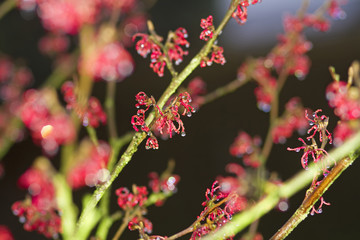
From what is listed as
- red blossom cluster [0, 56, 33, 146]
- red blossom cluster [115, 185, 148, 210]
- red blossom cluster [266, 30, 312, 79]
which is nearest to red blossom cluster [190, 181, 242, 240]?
red blossom cluster [115, 185, 148, 210]

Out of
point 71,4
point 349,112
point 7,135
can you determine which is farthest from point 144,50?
point 7,135

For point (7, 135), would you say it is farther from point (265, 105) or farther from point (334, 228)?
point (334, 228)

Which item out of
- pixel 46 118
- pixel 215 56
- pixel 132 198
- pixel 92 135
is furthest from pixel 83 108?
pixel 46 118

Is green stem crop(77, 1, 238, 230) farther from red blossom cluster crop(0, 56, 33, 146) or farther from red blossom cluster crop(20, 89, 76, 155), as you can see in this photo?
red blossom cluster crop(0, 56, 33, 146)

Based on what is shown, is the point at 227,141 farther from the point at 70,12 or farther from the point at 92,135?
the point at 92,135

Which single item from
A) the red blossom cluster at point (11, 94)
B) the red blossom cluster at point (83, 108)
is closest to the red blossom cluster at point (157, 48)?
the red blossom cluster at point (83, 108)
